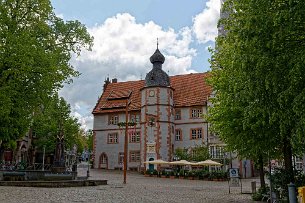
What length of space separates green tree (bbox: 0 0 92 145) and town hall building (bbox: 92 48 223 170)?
22.3 m

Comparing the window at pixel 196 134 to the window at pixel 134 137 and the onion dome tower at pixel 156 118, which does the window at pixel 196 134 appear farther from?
the window at pixel 134 137

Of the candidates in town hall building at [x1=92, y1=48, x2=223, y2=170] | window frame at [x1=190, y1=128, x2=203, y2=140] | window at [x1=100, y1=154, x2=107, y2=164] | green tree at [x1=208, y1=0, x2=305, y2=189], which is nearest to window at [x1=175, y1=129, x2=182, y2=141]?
town hall building at [x1=92, y1=48, x2=223, y2=170]

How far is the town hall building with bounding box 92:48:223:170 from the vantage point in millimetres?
51375

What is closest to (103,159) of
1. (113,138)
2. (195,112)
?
(113,138)

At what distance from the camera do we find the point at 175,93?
57312 mm

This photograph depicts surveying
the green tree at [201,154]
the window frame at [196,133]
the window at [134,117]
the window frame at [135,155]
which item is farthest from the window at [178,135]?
the window at [134,117]

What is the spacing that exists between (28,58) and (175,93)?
123ft

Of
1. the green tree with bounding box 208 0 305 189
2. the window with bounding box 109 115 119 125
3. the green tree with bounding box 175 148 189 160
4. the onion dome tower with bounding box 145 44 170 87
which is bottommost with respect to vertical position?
the green tree with bounding box 175 148 189 160

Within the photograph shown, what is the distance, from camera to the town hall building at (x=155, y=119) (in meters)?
51.4

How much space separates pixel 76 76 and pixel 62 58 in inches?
61.8

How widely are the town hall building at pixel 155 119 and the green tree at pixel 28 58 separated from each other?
22.3m

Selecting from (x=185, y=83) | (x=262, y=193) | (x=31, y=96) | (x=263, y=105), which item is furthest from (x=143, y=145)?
(x=263, y=105)

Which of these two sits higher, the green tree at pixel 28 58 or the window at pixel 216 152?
the green tree at pixel 28 58

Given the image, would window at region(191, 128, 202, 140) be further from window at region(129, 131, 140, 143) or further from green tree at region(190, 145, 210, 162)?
window at region(129, 131, 140, 143)
